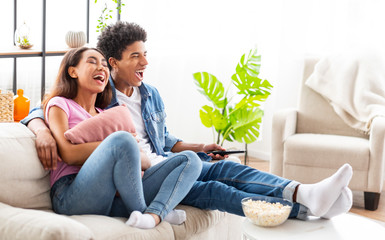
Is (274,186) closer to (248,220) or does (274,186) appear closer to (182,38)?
(248,220)

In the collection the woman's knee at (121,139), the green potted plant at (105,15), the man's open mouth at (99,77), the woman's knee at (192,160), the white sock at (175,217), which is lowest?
the white sock at (175,217)

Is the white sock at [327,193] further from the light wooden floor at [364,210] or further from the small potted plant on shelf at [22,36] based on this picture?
the small potted plant on shelf at [22,36]

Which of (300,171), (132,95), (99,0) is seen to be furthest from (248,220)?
(99,0)

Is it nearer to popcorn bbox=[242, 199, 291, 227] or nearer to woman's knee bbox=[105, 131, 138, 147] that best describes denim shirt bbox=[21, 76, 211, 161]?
woman's knee bbox=[105, 131, 138, 147]

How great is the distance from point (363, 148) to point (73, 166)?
2.04 m

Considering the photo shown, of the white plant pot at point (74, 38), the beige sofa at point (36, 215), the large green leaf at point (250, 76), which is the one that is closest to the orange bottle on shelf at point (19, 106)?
the white plant pot at point (74, 38)

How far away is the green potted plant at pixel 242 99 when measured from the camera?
3.86 m

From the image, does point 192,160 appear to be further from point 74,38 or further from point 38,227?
point 74,38

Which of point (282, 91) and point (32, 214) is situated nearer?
point (32, 214)

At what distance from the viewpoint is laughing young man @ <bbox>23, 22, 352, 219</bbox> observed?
1.96 m

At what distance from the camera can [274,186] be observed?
2.13 meters

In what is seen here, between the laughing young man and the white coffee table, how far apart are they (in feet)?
0.13

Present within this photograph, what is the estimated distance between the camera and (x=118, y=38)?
2438 mm

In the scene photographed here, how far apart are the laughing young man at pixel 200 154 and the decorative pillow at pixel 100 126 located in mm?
89
